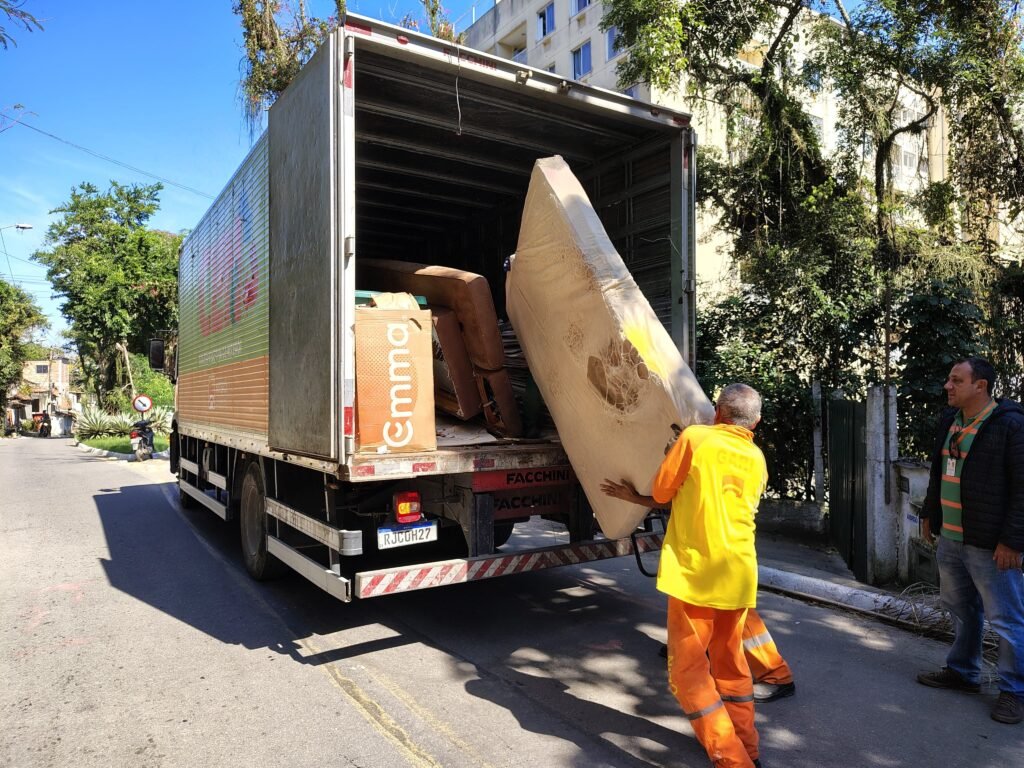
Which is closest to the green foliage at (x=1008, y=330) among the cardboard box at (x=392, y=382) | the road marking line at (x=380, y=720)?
the cardboard box at (x=392, y=382)

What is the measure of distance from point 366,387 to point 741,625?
2.18 meters

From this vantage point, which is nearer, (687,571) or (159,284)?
(687,571)

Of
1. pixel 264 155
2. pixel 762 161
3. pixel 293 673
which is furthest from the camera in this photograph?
pixel 762 161

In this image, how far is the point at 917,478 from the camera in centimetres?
522

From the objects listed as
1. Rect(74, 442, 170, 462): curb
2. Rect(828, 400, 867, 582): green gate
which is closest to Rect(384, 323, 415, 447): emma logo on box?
Rect(828, 400, 867, 582): green gate

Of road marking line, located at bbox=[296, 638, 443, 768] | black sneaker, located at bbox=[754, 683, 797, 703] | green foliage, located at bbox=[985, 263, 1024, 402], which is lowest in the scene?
road marking line, located at bbox=[296, 638, 443, 768]

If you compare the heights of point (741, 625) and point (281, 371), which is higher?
point (281, 371)

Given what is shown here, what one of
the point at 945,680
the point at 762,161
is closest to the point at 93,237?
the point at 762,161

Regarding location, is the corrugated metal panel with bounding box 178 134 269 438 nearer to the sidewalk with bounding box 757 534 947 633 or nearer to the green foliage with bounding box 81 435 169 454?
the sidewalk with bounding box 757 534 947 633

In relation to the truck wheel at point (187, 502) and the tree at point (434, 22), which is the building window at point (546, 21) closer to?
the tree at point (434, 22)

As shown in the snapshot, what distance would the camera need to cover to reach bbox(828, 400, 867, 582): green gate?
5.65m

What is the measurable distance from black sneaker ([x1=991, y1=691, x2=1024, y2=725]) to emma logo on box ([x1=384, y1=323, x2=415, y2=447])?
A: 10.3 ft

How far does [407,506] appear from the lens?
401cm

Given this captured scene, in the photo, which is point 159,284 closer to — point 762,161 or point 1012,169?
point 762,161
